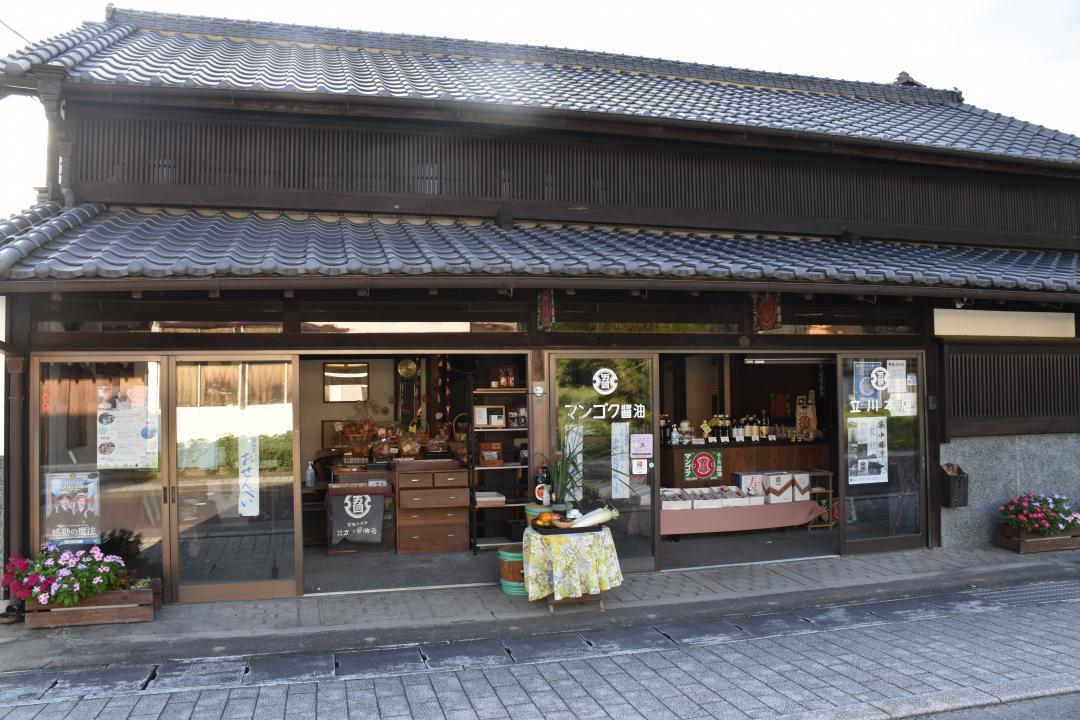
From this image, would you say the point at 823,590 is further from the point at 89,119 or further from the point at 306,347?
the point at 89,119

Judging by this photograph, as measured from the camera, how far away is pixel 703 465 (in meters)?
Result: 10.5

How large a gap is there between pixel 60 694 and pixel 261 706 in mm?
1441

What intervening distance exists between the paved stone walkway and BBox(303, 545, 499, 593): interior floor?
1.84m

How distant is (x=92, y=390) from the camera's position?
7.03 m

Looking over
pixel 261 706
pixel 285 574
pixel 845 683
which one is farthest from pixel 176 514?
pixel 845 683

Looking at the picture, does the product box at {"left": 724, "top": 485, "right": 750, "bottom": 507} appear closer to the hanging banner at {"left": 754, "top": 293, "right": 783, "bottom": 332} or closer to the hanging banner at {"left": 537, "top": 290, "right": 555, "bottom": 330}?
the hanging banner at {"left": 754, "top": 293, "right": 783, "bottom": 332}

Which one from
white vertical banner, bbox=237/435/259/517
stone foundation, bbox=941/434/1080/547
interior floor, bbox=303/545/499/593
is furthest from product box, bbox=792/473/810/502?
white vertical banner, bbox=237/435/259/517

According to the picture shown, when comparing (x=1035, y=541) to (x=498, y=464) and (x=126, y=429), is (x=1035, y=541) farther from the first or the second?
(x=126, y=429)

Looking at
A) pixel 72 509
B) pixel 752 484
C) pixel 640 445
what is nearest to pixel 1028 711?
pixel 640 445

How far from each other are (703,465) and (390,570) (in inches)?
173

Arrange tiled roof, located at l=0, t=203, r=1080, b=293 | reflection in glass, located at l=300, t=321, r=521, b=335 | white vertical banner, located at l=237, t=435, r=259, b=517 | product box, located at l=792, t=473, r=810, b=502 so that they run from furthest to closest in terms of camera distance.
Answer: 1. product box, located at l=792, t=473, r=810, b=502
2. reflection in glass, located at l=300, t=321, r=521, b=335
3. white vertical banner, located at l=237, t=435, r=259, b=517
4. tiled roof, located at l=0, t=203, r=1080, b=293

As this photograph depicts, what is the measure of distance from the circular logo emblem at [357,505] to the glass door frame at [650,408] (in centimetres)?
281

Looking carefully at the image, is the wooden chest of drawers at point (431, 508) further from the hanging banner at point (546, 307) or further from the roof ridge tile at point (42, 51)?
the roof ridge tile at point (42, 51)

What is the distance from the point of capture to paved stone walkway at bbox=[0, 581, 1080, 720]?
500cm
